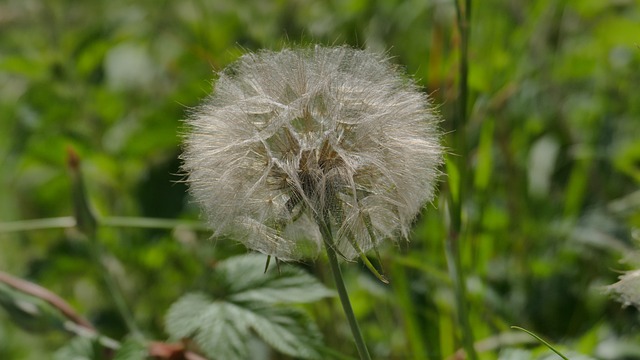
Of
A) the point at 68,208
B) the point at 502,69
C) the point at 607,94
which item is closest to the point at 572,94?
the point at 607,94

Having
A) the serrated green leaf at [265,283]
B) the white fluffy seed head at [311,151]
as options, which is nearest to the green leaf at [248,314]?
the serrated green leaf at [265,283]

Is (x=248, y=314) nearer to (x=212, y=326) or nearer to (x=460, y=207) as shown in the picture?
(x=212, y=326)

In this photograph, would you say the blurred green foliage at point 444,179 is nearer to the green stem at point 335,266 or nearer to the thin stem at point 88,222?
the thin stem at point 88,222

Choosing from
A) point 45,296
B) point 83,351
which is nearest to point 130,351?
point 83,351

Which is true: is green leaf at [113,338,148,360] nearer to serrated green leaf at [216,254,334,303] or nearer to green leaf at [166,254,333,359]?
green leaf at [166,254,333,359]

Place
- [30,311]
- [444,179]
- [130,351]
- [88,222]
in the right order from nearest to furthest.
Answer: [130,351] → [30,311] → [88,222] → [444,179]

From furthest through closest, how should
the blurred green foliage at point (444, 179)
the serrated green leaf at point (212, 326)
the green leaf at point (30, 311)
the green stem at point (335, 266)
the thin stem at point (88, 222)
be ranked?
the blurred green foliage at point (444, 179), the thin stem at point (88, 222), the green leaf at point (30, 311), the serrated green leaf at point (212, 326), the green stem at point (335, 266)
